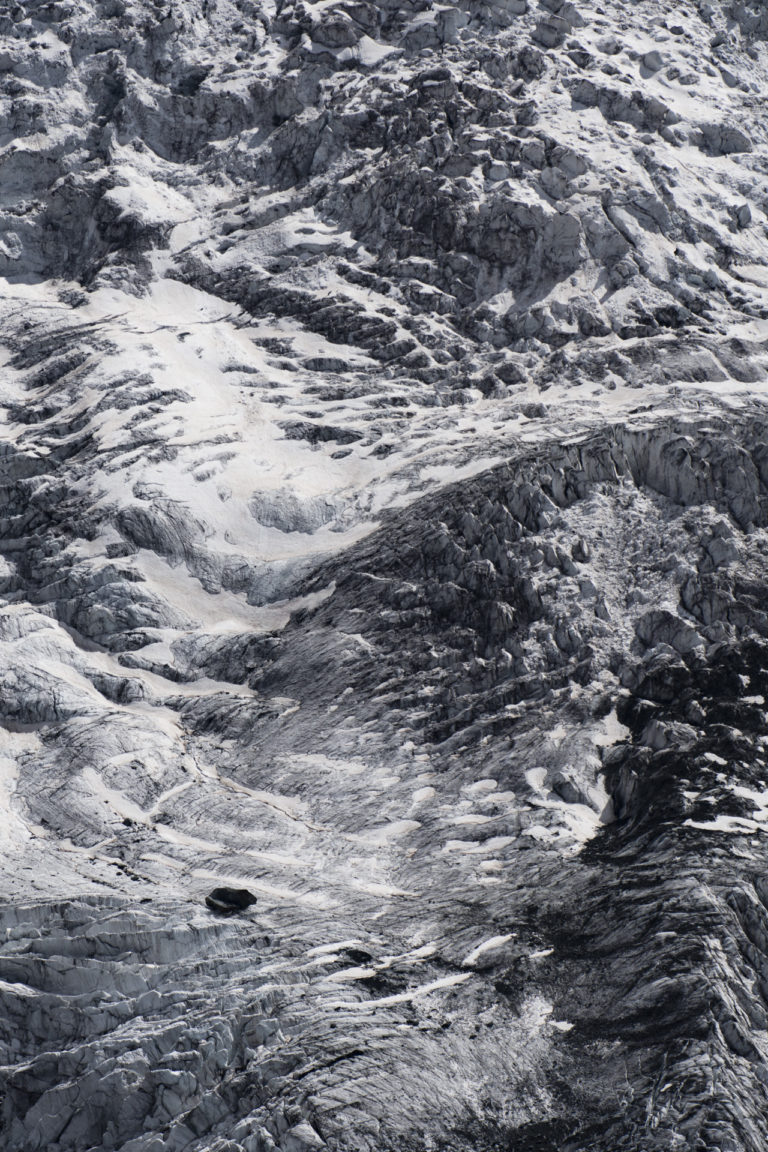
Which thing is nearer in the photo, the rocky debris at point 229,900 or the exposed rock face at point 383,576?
the exposed rock face at point 383,576

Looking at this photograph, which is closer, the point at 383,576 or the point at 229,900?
the point at 229,900

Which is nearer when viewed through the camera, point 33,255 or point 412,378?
point 412,378

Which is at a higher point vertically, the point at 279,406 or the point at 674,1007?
the point at 674,1007

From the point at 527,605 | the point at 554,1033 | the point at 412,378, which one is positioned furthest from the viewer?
the point at 412,378

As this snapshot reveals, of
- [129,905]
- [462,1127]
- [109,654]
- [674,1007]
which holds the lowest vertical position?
[109,654]

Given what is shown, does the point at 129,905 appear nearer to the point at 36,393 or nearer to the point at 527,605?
the point at 527,605

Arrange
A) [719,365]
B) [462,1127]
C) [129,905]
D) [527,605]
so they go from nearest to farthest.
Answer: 1. [462,1127]
2. [129,905]
3. [527,605]
4. [719,365]

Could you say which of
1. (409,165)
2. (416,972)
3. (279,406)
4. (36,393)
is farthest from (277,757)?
(409,165)

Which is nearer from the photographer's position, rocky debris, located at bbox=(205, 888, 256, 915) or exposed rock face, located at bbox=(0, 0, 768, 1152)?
exposed rock face, located at bbox=(0, 0, 768, 1152)
